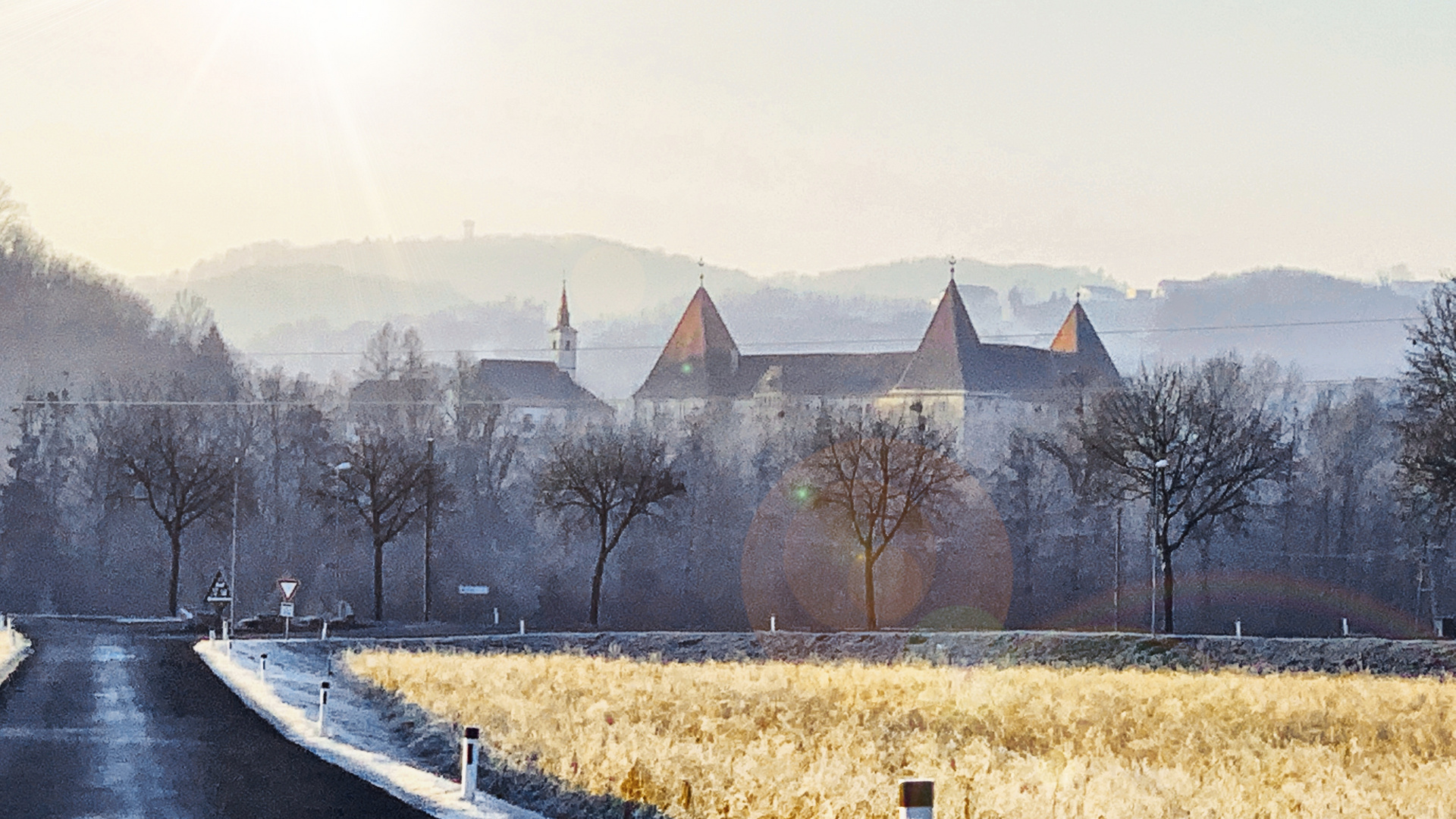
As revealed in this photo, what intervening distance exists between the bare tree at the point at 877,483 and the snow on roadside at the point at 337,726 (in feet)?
103

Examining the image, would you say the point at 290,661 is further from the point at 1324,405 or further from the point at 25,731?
the point at 1324,405

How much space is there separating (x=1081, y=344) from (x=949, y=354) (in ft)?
76.6

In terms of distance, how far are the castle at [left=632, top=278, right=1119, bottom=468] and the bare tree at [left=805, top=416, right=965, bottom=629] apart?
61259 mm

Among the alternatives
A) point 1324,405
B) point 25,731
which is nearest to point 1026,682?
point 25,731

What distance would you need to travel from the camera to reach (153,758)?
21062mm

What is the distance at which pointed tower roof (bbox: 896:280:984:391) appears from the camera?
170875 millimetres

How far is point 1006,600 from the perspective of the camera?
88062 mm

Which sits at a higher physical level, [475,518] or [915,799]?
[915,799]

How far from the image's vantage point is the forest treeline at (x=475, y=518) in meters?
84.3

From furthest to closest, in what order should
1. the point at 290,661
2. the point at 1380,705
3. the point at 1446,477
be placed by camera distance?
the point at 1446,477 < the point at 290,661 < the point at 1380,705

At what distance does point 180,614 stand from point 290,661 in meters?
32.8

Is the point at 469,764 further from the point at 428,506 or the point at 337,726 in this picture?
the point at 428,506

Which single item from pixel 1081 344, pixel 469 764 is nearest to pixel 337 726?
pixel 469 764

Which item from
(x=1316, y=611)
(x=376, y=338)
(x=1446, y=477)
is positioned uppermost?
(x=376, y=338)
